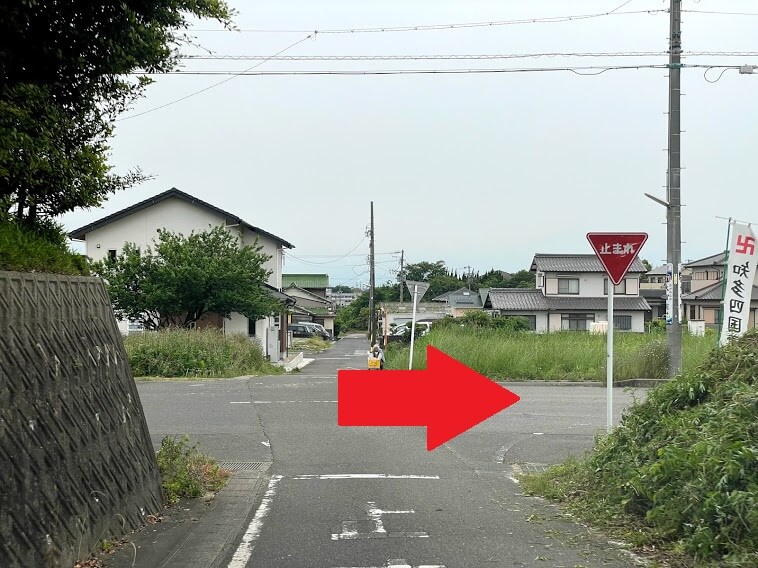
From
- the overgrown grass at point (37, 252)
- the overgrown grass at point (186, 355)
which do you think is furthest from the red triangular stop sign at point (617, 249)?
the overgrown grass at point (186, 355)

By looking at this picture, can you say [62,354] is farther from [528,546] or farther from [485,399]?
[485,399]

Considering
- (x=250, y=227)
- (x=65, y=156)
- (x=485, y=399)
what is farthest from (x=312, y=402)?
(x=250, y=227)

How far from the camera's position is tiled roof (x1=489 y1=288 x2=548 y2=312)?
50.5m

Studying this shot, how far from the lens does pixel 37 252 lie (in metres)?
5.95

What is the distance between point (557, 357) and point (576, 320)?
95.1ft

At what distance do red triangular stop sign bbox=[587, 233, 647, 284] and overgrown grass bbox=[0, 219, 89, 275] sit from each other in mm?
5493

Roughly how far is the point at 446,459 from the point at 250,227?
29778 millimetres

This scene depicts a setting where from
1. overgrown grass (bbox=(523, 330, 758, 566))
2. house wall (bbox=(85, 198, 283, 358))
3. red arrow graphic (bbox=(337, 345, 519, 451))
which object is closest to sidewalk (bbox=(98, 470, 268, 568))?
overgrown grass (bbox=(523, 330, 758, 566))

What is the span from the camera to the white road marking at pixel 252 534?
5.53 meters

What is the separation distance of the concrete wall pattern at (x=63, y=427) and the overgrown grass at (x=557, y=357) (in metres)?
15.9

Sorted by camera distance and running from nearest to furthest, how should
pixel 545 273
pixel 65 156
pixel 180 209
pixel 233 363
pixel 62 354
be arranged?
pixel 62 354 → pixel 65 156 → pixel 233 363 → pixel 180 209 → pixel 545 273

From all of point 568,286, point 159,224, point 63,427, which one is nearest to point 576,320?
point 568,286

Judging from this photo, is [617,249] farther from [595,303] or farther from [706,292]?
[706,292]

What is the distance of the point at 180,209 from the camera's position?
38094 mm
